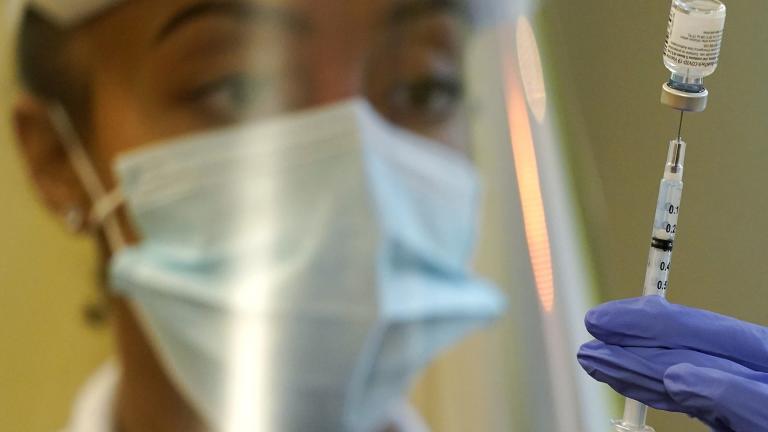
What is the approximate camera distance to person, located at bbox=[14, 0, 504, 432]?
593 mm

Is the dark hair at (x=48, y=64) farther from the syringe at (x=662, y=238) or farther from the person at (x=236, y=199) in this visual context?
the syringe at (x=662, y=238)

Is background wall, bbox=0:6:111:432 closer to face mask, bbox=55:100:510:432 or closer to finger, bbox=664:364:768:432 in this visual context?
face mask, bbox=55:100:510:432

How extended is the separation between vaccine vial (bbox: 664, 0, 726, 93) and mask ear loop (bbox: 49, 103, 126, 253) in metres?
0.46

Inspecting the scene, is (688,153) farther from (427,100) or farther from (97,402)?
(97,402)

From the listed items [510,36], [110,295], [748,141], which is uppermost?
[510,36]

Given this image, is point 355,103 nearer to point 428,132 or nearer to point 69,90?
point 428,132

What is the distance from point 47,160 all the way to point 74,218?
4cm

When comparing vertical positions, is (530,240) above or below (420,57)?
below

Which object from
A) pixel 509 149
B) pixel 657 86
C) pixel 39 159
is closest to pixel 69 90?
pixel 39 159

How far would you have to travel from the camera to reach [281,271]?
613 mm

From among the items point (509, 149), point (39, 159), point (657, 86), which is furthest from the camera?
point (657, 86)

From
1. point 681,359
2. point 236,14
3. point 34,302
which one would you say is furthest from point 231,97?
point 681,359

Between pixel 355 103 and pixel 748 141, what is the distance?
2.26 ft

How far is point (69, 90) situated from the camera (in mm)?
590
